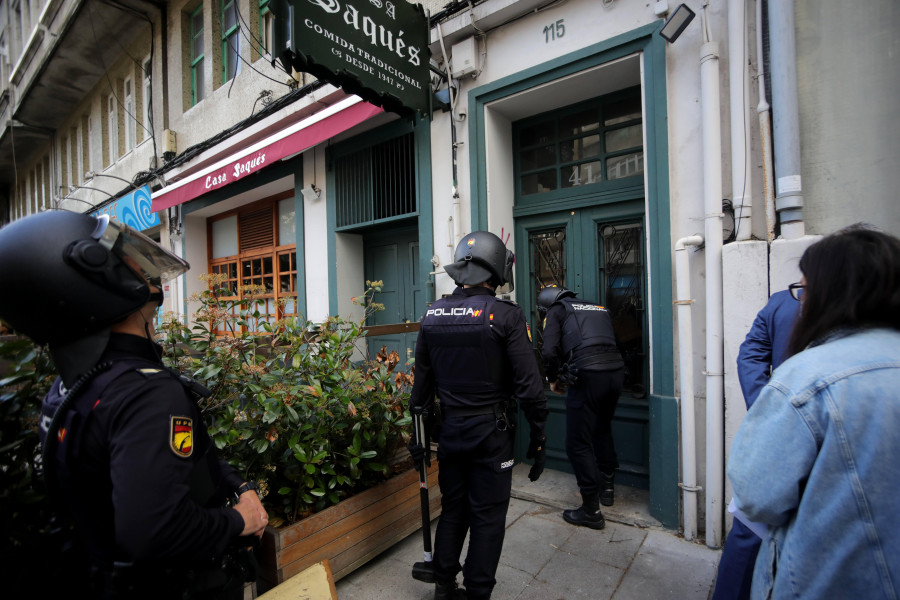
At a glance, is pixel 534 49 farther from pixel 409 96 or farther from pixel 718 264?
pixel 718 264

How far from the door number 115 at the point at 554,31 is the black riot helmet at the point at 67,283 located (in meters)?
3.65

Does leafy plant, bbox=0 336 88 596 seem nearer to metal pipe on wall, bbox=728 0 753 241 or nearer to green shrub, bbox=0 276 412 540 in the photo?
green shrub, bbox=0 276 412 540

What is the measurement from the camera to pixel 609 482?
3.56m

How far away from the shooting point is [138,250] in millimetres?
1352

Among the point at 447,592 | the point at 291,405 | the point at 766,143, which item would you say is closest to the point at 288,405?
the point at 291,405

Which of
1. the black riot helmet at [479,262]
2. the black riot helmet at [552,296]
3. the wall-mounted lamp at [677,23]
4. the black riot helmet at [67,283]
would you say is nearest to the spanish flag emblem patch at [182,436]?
the black riot helmet at [67,283]

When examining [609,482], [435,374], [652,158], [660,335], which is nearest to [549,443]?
[609,482]

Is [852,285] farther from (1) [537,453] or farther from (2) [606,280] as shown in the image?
(2) [606,280]

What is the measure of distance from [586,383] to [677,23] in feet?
8.34

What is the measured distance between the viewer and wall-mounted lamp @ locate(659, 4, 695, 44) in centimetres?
293

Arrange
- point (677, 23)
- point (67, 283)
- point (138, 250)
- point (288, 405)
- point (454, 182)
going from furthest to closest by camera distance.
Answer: point (454, 182), point (677, 23), point (288, 405), point (138, 250), point (67, 283)

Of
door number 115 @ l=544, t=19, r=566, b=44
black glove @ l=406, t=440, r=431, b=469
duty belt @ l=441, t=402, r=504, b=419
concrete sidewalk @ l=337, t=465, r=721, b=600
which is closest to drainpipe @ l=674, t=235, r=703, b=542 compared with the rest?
concrete sidewalk @ l=337, t=465, r=721, b=600

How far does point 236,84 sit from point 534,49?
15.8 ft

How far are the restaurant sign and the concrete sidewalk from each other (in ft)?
11.4
